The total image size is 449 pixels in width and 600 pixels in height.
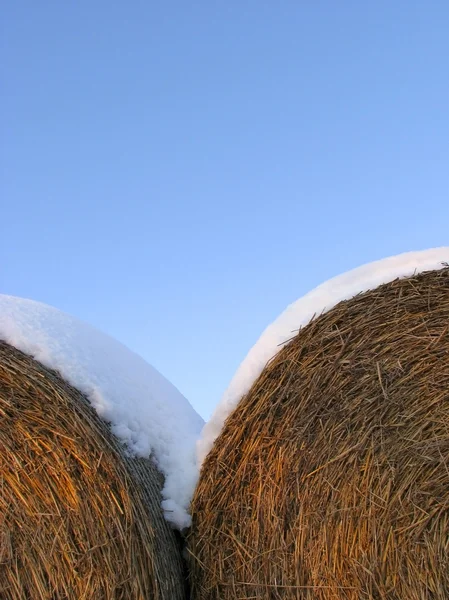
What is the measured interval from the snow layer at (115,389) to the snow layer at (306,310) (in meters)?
0.17

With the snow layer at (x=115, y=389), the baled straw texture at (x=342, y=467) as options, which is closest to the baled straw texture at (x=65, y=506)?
the snow layer at (x=115, y=389)

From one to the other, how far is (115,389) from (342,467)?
0.83 meters

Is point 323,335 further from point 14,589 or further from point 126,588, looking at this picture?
point 14,589

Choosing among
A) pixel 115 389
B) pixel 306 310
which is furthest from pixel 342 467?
pixel 115 389

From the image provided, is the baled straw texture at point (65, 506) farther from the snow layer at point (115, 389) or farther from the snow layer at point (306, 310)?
the snow layer at point (306, 310)

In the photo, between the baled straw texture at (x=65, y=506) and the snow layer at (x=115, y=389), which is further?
the snow layer at (x=115, y=389)

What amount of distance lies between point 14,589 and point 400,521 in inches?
47.9

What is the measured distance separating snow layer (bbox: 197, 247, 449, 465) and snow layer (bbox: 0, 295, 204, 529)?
0.17m

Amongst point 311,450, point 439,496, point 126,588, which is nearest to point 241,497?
point 311,450

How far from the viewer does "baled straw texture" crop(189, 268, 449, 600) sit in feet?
7.77

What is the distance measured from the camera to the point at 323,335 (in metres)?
2.51

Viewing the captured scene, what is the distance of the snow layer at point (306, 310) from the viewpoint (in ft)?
8.36

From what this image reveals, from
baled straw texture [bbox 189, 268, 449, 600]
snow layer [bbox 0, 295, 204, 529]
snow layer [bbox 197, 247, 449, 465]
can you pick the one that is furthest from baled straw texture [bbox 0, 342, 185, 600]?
snow layer [bbox 197, 247, 449, 465]

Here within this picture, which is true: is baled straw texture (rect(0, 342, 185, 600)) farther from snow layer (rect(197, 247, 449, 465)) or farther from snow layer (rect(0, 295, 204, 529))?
snow layer (rect(197, 247, 449, 465))
